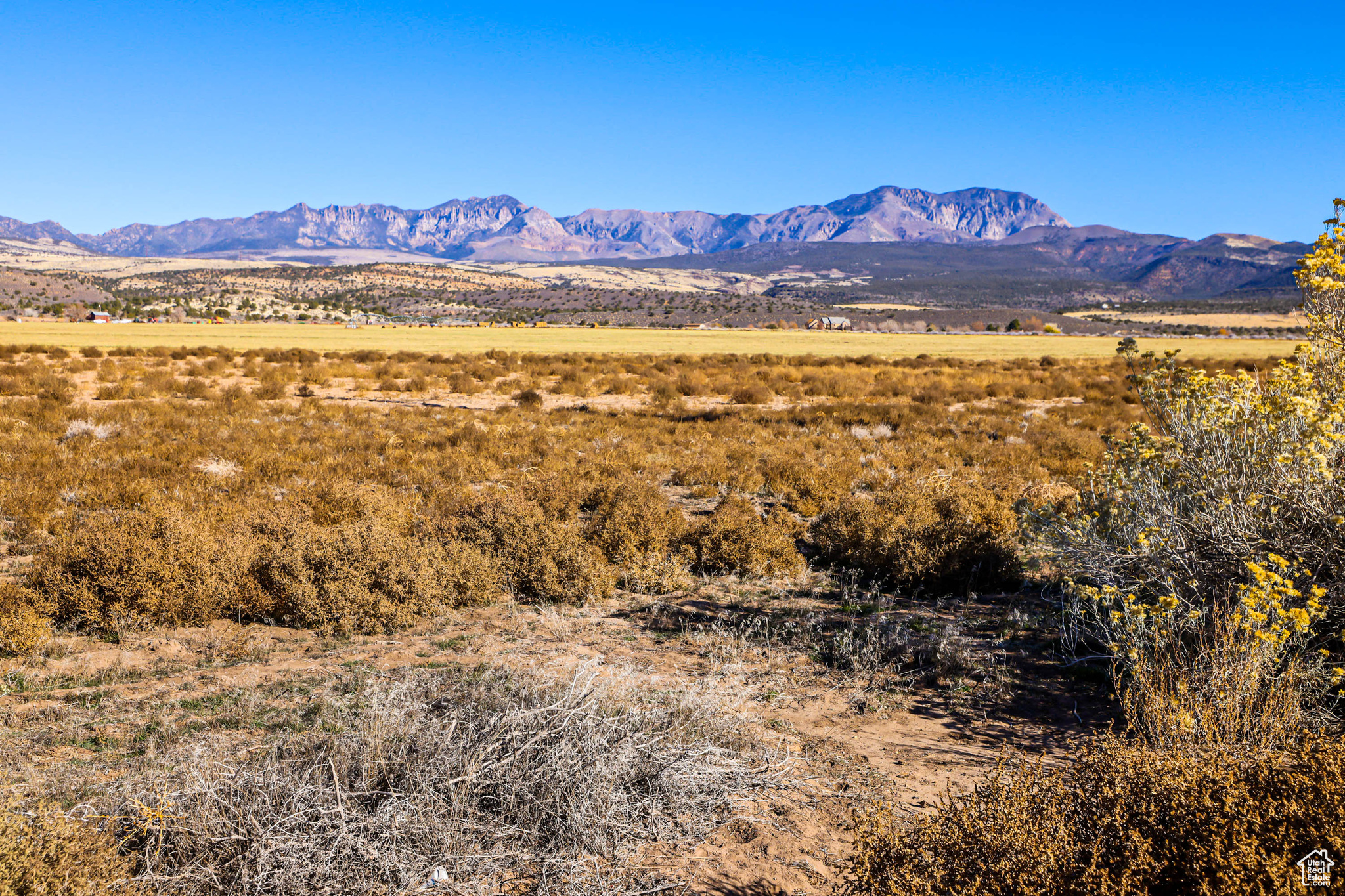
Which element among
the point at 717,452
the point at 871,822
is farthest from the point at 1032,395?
the point at 871,822

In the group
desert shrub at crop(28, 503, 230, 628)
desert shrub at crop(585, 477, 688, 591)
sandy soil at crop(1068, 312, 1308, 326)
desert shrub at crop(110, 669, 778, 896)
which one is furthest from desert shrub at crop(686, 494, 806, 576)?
sandy soil at crop(1068, 312, 1308, 326)

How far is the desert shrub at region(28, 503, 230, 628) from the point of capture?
614 cm

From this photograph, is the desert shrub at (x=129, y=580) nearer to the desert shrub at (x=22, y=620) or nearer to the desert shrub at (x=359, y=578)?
the desert shrub at (x=22, y=620)

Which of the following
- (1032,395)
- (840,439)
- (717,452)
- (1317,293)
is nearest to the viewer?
(1317,293)

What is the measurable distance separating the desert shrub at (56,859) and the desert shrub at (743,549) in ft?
19.3

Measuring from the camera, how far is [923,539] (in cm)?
802

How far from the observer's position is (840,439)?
16.6 meters

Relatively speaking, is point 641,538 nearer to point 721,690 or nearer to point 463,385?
point 721,690

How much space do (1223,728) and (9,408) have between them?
76.4ft

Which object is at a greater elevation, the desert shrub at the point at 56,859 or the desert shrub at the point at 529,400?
the desert shrub at the point at 529,400

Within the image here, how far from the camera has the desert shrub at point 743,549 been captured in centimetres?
817

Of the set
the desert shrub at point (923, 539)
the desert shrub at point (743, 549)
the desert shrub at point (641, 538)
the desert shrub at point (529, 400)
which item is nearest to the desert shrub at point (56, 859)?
the desert shrub at point (641, 538)

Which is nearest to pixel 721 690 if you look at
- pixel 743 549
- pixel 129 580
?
pixel 743 549

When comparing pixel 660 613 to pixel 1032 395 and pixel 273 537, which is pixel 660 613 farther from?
pixel 1032 395
